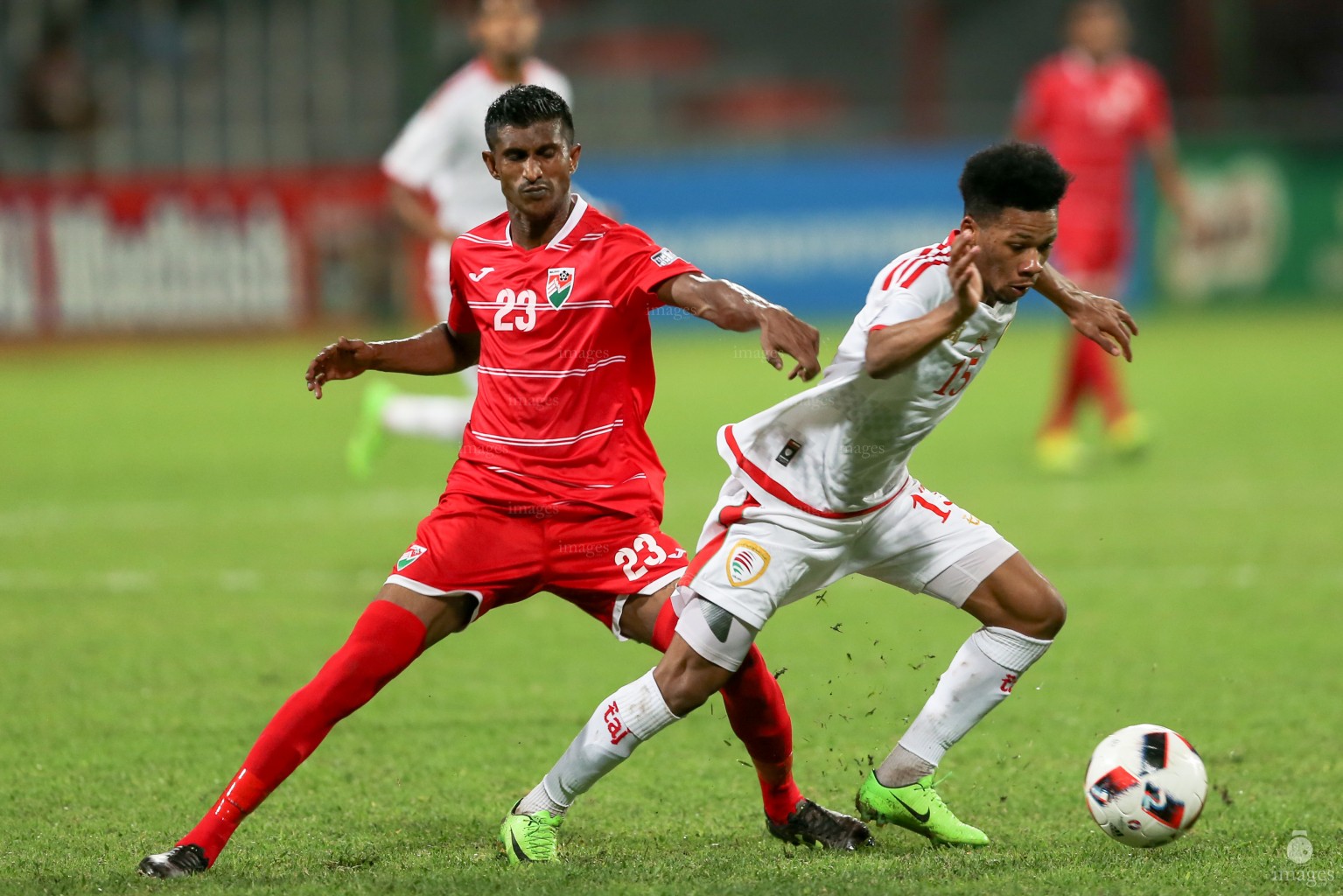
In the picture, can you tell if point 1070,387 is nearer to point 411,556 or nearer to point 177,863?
point 411,556

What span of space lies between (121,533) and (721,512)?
5.42 metres

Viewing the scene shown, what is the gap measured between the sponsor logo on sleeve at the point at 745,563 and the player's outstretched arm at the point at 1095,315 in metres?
0.98

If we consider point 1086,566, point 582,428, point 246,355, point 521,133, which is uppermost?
point 521,133

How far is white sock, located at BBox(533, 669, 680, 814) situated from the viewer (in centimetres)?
404

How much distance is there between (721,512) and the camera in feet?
13.6

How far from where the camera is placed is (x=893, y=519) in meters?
4.20

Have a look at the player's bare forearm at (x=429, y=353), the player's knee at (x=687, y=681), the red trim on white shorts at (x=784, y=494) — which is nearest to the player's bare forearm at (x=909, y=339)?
the red trim on white shorts at (x=784, y=494)

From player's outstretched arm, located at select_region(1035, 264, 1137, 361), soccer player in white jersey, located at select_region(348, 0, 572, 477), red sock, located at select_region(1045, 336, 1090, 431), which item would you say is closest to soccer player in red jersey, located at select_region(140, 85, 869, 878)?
player's outstretched arm, located at select_region(1035, 264, 1137, 361)

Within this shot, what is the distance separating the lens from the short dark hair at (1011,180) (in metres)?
3.80

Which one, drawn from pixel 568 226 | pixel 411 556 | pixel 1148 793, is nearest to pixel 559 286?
pixel 568 226

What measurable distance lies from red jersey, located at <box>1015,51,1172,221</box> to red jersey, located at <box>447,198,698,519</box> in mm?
7250

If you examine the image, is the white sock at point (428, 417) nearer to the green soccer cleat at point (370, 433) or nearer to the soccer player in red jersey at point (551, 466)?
the green soccer cleat at point (370, 433)

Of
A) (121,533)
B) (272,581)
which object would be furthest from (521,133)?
(121,533)

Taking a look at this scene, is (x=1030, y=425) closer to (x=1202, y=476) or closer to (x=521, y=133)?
(x=1202, y=476)
